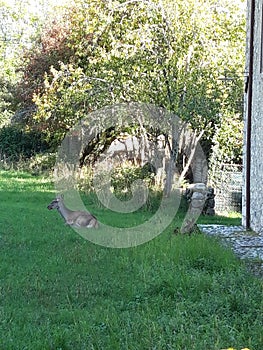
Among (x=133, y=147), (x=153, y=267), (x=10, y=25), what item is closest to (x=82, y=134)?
(x=133, y=147)

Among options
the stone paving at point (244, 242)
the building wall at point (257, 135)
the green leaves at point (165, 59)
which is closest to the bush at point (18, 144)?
the green leaves at point (165, 59)

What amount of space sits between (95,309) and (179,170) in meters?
9.64

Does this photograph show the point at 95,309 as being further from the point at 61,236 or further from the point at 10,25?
the point at 10,25

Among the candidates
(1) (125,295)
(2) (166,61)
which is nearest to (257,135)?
(2) (166,61)

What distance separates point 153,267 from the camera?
19.5 ft

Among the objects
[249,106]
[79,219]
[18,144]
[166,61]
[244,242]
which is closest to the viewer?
[244,242]

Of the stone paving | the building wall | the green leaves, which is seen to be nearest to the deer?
the stone paving

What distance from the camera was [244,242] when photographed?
811 cm

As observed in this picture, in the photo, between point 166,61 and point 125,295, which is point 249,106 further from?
point 125,295

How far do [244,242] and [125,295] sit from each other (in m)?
3.49

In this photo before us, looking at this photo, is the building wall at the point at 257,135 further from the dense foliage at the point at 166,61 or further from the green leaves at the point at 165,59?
the green leaves at the point at 165,59

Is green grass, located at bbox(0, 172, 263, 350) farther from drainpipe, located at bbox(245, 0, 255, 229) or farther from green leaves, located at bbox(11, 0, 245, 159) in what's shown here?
green leaves, located at bbox(11, 0, 245, 159)

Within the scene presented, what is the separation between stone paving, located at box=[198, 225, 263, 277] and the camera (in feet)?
21.1

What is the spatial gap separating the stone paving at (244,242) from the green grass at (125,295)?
0.30 m
